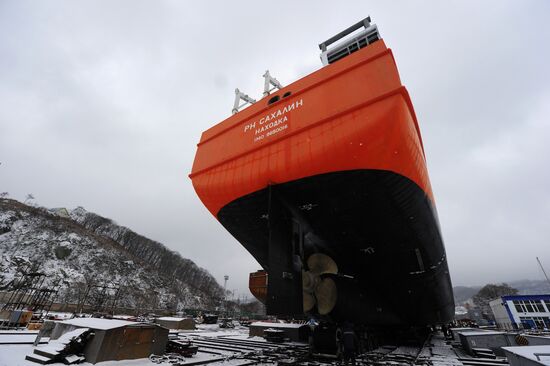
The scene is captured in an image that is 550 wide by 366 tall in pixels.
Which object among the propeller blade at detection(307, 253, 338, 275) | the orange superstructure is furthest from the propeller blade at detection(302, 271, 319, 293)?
the orange superstructure

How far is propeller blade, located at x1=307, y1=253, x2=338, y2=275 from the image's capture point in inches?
262

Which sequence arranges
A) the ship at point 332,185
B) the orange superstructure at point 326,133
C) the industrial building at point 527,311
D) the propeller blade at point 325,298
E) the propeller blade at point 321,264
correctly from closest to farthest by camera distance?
1. the orange superstructure at point 326,133
2. the ship at point 332,185
3. the propeller blade at point 325,298
4. the propeller blade at point 321,264
5. the industrial building at point 527,311

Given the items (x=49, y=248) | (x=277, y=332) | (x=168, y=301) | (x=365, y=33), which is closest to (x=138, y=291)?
(x=168, y=301)

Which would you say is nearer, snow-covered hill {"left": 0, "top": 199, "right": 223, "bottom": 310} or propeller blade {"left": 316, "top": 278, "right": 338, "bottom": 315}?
propeller blade {"left": 316, "top": 278, "right": 338, "bottom": 315}

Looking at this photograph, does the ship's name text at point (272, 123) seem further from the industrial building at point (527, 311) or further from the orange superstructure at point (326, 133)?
the industrial building at point (527, 311)

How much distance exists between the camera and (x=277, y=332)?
550 inches

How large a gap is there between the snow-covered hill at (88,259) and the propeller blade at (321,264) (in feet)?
162

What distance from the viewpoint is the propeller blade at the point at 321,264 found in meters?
6.65

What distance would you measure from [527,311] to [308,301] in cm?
4409

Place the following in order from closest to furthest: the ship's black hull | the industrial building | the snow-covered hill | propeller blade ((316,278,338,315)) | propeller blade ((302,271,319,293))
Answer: the ship's black hull → propeller blade ((302,271,319,293)) → propeller blade ((316,278,338,315)) → the industrial building → the snow-covered hill

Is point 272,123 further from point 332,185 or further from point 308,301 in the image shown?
point 308,301

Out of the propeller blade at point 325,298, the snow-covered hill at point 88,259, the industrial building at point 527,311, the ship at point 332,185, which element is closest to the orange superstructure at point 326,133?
the ship at point 332,185

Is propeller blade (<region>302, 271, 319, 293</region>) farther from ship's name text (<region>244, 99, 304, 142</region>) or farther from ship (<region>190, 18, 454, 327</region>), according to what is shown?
ship's name text (<region>244, 99, 304, 142</region>)

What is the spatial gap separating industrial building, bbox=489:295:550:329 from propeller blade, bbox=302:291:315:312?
4284 cm
